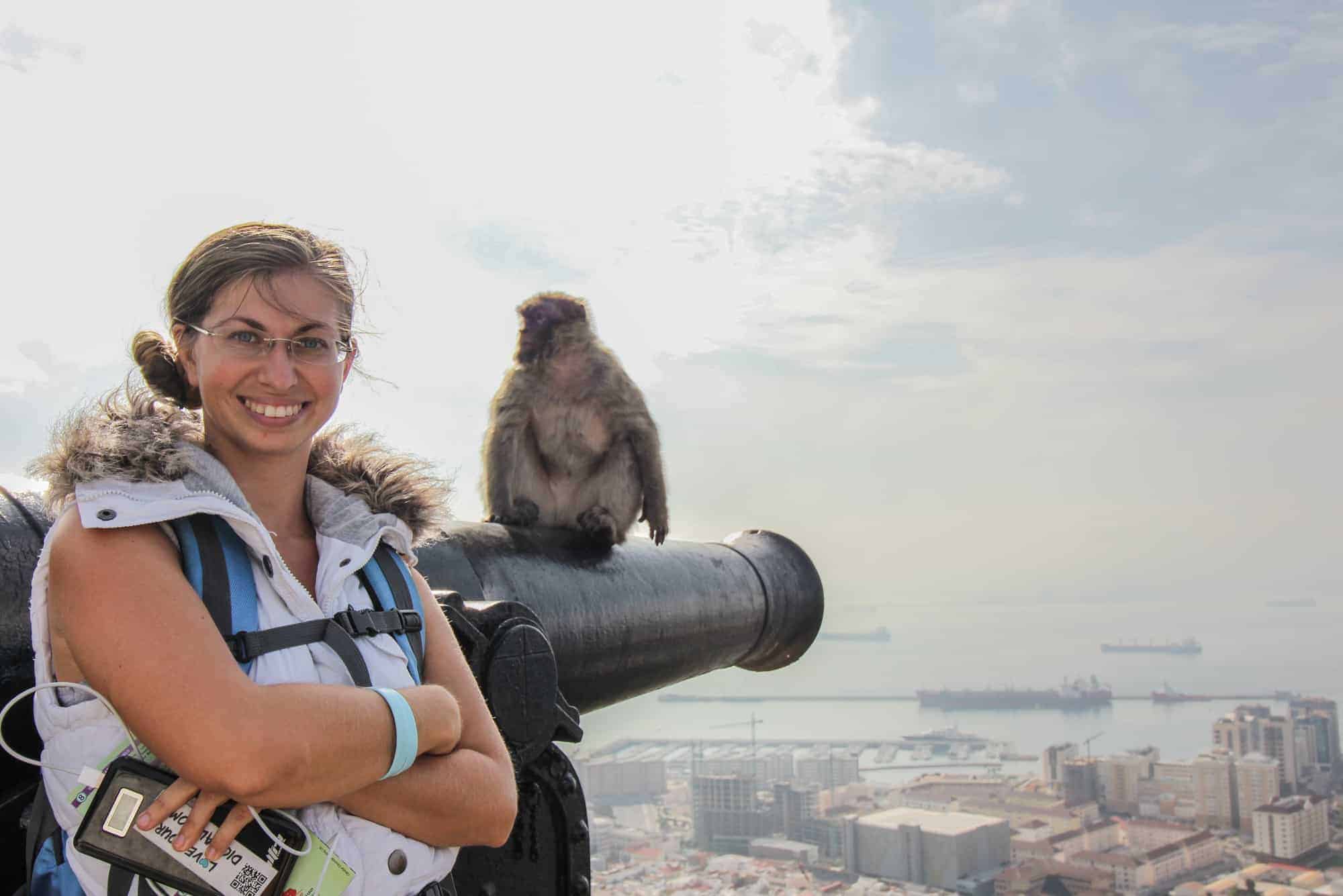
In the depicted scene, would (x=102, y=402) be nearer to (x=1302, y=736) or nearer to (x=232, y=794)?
(x=232, y=794)

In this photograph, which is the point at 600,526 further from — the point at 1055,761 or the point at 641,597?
the point at 1055,761

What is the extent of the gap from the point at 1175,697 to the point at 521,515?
146ft

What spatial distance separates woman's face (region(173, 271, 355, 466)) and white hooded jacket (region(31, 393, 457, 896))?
0.06 metres

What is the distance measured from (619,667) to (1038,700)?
44205 millimetres

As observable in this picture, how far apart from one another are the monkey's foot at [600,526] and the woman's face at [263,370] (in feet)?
7.06

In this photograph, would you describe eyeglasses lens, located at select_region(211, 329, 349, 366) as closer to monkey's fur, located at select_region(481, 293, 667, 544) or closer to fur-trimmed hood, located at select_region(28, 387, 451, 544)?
fur-trimmed hood, located at select_region(28, 387, 451, 544)

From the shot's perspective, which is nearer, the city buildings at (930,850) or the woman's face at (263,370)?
the woman's face at (263,370)

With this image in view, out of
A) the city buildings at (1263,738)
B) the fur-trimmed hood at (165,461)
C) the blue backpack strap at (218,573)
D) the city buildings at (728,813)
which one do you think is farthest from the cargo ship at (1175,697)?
the blue backpack strap at (218,573)

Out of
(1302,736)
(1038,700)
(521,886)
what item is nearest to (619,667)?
(521,886)

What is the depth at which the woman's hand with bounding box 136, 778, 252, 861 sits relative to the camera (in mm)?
1250

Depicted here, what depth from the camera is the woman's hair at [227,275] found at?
1.52 metres

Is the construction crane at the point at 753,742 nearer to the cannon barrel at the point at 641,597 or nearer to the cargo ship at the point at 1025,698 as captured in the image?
the cargo ship at the point at 1025,698

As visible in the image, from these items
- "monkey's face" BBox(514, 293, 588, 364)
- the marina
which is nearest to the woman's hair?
"monkey's face" BBox(514, 293, 588, 364)

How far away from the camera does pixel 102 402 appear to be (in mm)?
1484
